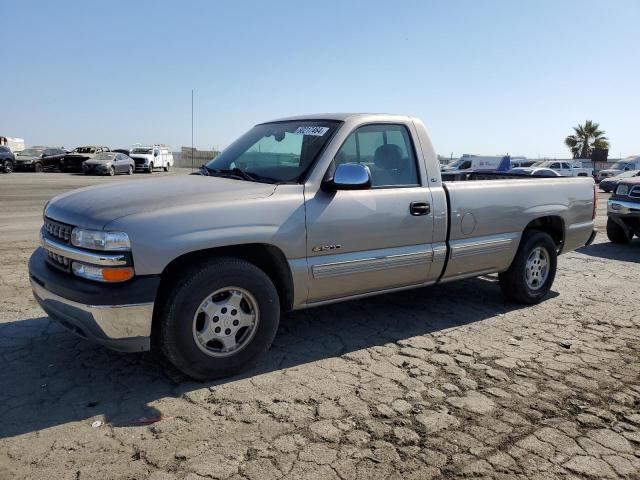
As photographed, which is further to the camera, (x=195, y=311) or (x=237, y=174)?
(x=237, y=174)

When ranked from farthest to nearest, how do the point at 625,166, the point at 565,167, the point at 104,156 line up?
the point at 565,167 < the point at 625,166 < the point at 104,156

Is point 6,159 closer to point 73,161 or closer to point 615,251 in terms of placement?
point 73,161

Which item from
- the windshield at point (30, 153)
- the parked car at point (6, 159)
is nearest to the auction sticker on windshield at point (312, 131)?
the parked car at point (6, 159)

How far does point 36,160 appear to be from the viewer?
32250 millimetres

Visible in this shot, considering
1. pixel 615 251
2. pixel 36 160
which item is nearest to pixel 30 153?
pixel 36 160

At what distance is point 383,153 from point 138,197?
6.69ft

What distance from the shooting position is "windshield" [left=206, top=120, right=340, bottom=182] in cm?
411

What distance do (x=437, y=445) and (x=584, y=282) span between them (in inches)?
190

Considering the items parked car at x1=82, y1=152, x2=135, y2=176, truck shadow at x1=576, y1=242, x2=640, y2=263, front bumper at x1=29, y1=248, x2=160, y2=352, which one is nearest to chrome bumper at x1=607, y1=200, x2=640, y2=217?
truck shadow at x1=576, y1=242, x2=640, y2=263

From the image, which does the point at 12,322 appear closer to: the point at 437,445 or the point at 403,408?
the point at 403,408

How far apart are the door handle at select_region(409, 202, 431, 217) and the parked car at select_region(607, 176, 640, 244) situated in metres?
6.91

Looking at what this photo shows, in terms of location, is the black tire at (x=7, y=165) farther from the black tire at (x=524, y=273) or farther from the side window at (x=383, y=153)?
the black tire at (x=524, y=273)

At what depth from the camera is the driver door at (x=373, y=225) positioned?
390 centimetres

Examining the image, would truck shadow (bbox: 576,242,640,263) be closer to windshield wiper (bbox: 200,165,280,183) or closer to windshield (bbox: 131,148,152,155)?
windshield wiper (bbox: 200,165,280,183)
